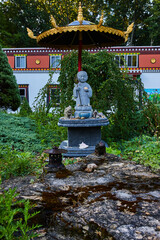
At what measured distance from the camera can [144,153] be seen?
19.1 ft

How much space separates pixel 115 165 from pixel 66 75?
20.8ft

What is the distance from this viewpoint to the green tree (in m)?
13.7

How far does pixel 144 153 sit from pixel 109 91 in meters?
3.69

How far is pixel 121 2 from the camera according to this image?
26359 mm

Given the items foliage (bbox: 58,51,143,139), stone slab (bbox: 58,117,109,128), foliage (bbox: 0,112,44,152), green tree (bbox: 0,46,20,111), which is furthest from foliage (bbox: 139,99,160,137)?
green tree (bbox: 0,46,20,111)

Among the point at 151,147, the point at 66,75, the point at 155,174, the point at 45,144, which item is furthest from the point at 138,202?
the point at 66,75

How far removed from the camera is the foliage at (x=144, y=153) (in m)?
5.10

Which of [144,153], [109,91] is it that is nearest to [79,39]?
[109,91]

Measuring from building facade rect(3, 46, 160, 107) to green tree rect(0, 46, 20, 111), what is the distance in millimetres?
3471

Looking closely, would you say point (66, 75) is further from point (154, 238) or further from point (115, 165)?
point (154, 238)

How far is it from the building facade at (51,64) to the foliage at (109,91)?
749 cm

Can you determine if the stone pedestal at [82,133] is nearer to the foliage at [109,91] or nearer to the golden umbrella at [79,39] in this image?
the foliage at [109,91]

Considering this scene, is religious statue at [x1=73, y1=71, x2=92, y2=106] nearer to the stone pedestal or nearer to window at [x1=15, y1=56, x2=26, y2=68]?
the stone pedestal

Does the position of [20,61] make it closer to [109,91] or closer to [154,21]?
[109,91]
